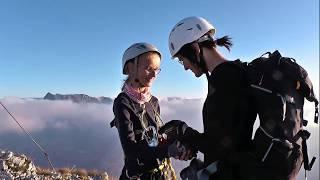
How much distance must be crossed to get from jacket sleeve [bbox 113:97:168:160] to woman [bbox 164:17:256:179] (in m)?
1.16

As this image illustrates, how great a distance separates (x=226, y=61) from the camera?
12.9 ft

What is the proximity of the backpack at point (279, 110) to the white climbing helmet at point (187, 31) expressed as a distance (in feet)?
1.65

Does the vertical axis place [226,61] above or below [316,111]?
above

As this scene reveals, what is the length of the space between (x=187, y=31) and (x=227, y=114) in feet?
3.29

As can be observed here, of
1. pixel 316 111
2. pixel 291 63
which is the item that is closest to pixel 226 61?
pixel 291 63

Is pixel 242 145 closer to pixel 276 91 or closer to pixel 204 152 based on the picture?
pixel 204 152

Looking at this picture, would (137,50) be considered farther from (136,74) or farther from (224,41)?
(224,41)

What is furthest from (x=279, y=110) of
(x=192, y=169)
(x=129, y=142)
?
(x=129, y=142)

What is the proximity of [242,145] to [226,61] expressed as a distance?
27.0 inches

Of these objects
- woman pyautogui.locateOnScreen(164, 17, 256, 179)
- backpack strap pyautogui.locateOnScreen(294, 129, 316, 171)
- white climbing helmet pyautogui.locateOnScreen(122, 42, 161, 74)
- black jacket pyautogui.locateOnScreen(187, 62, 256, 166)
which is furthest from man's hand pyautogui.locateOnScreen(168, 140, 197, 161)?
white climbing helmet pyautogui.locateOnScreen(122, 42, 161, 74)

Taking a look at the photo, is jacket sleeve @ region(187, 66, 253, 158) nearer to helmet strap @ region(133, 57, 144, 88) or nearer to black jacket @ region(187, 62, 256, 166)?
black jacket @ region(187, 62, 256, 166)

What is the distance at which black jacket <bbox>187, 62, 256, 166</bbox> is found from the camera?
12.4ft

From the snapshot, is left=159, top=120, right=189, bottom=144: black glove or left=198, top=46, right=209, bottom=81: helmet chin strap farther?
left=159, top=120, right=189, bottom=144: black glove

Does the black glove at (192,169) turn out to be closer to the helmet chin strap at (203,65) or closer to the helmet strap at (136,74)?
the helmet chin strap at (203,65)
